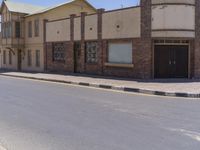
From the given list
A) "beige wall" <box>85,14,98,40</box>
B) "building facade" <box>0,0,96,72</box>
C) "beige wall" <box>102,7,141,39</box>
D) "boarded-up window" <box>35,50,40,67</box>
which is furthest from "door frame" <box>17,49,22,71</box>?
"beige wall" <box>102,7,141,39</box>

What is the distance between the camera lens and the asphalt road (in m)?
7.20

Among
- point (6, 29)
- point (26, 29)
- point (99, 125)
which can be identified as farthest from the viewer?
point (6, 29)

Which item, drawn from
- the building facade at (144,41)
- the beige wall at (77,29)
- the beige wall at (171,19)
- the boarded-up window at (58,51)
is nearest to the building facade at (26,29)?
the boarded-up window at (58,51)

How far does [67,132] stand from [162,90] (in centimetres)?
972

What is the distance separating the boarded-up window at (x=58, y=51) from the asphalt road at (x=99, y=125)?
19.5 meters

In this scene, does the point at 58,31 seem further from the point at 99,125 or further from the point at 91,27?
the point at 99,125

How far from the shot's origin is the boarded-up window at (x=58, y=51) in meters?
32.9

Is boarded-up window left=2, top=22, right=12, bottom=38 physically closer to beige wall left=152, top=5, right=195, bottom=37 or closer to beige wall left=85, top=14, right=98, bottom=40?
beige wall left=85, top=14, right=98, bottom=40

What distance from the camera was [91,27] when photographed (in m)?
28.5

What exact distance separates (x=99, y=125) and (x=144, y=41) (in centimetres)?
1487

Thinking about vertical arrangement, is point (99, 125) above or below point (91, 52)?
below

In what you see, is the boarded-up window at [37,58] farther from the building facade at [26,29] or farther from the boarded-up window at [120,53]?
the boarded-up window at [120,53]

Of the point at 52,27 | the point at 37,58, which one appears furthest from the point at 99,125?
the point at 37,58

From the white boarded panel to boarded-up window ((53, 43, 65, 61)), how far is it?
55 cm
